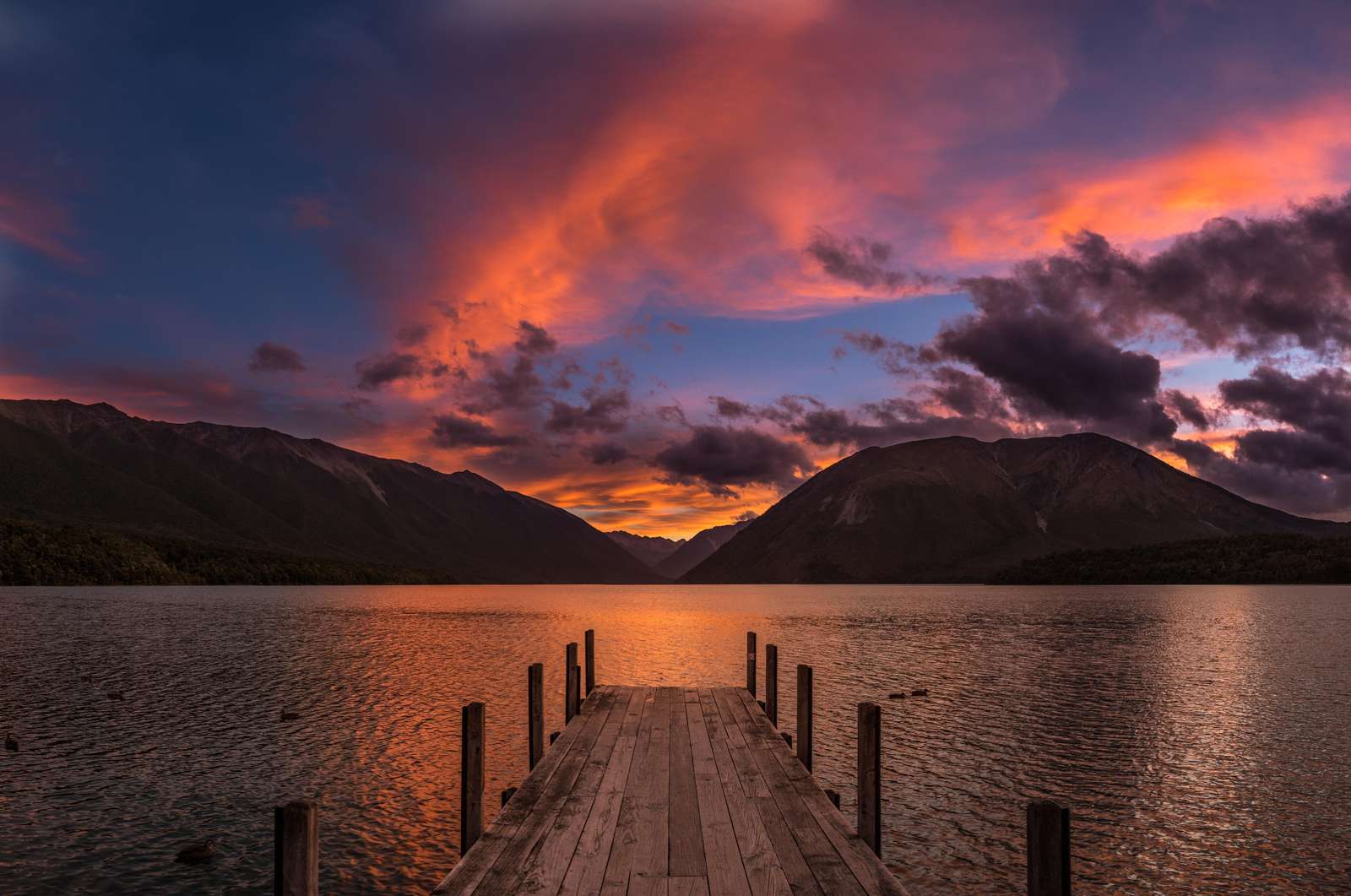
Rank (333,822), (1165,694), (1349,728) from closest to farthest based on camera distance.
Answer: (333,822)
(1349,728)
(1165,694)

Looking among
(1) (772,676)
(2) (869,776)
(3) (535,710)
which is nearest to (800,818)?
(2) (869,776)

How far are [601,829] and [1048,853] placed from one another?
6.41 metres

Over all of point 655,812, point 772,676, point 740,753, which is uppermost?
point 655,812

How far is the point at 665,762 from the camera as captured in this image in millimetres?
16734

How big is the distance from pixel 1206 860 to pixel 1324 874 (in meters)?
2.00

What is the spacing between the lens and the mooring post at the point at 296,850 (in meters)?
7.71

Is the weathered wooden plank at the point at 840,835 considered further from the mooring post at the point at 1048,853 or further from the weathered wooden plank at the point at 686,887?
the mooring post at the point at 1048,853

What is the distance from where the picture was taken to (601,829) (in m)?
12.3

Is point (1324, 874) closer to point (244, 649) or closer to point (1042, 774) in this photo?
point (1042, 774)

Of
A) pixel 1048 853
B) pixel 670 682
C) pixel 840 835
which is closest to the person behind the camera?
pixel 1048 853

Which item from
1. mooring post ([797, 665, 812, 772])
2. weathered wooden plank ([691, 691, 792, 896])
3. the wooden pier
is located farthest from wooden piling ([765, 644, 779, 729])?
weathered wooden plank ([691, 691, 792, 896])

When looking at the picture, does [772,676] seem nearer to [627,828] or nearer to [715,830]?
[715,830]

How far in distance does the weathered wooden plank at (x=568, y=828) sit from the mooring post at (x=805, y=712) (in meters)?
4.84

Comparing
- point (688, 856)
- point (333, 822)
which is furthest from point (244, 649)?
point (688, 856)
